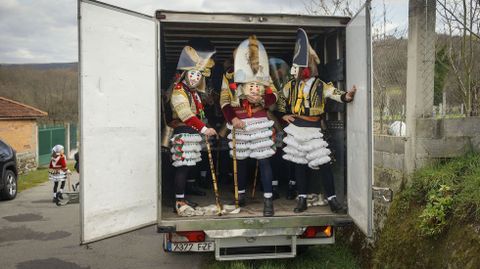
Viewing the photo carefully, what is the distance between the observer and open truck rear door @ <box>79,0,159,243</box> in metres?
3.89

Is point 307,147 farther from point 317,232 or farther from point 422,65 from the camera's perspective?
point 422,65

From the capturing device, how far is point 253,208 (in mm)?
5082

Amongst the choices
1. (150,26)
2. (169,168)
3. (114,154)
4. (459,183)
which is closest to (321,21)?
(150,26)

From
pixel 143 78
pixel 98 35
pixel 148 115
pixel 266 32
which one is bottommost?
pixel 148 115

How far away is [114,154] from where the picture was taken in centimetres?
408

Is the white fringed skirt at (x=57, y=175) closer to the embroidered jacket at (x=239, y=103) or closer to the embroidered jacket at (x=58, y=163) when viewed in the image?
the embroidered jacket at (x=58, y=163)

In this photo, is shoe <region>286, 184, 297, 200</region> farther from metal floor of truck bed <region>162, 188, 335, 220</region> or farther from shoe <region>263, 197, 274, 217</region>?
shoe <region>263, 197, 274, 217</region>

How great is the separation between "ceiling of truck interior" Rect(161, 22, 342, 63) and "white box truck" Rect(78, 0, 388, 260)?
2.53ft

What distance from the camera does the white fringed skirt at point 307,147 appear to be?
4.80m

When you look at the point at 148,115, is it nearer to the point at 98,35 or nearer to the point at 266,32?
the point at 98,35

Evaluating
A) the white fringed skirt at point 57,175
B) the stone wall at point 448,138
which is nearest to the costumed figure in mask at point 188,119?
the stone wall at point 448,138

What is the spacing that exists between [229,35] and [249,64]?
1.01 meters

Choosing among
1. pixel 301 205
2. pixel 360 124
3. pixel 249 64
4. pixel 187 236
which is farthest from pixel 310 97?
pixel 187 236

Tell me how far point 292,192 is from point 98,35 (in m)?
3.02
